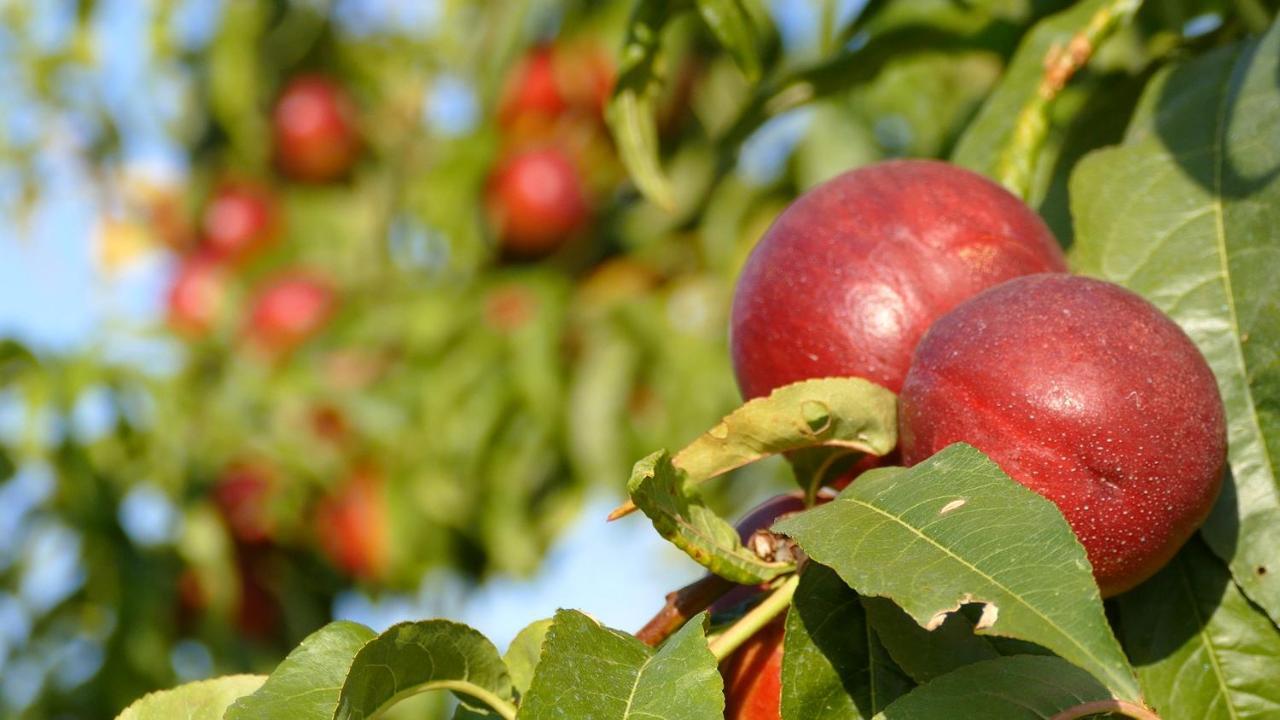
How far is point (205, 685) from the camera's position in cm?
67

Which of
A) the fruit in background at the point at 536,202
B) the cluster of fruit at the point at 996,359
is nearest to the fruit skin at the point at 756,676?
the cluster of fruit at the point at 996,359

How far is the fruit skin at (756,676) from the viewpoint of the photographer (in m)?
0.70

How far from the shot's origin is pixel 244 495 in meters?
2.49

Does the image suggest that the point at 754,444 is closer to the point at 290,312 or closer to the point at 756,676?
the point at 756,676

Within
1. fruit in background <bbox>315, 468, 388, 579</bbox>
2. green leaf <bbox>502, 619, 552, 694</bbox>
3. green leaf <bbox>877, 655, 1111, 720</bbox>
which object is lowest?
green leaf <bbox>877, 655, 1111, 720</bbox>

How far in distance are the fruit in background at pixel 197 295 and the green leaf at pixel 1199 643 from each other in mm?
2571

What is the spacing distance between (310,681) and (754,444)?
247 millimetres

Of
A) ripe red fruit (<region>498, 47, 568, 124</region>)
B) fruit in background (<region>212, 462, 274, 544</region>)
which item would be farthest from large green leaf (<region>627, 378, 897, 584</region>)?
ripe red fruit (<region>498, 47, 568, 124</region>)

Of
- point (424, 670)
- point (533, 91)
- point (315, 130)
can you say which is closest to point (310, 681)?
point (424, 670)

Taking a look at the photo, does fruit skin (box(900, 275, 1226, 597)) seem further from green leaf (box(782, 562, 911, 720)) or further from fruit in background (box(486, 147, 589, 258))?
fruit in background (box(486, 147, 589, 258))

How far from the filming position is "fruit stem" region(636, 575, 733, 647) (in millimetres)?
675

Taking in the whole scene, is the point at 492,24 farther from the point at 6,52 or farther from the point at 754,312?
the point at 754,312

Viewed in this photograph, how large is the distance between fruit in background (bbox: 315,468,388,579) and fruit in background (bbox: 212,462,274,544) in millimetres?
138

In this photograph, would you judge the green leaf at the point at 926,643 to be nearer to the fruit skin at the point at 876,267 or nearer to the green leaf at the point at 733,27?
the fruit skin at the point at 876,267
